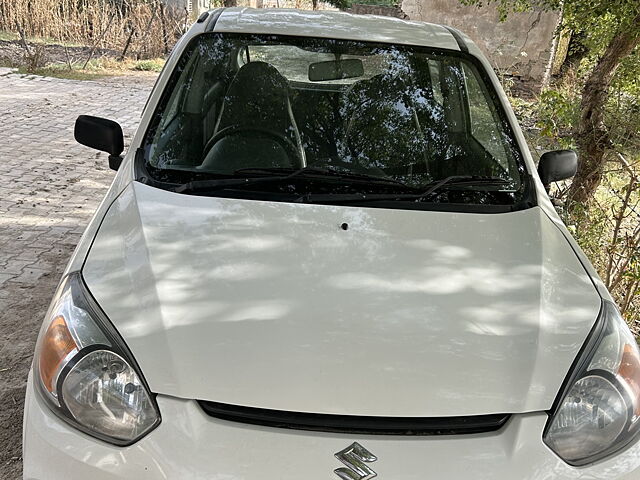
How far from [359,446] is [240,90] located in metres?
1.89

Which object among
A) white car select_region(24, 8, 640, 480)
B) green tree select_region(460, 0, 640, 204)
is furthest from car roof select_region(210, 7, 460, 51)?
green tree select_region(460, 0, 640, 204)

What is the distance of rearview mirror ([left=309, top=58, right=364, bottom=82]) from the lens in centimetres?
310

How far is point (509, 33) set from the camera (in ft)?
40.9

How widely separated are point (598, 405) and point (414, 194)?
41.1 inches

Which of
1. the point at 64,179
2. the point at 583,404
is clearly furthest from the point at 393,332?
the point at 64,179

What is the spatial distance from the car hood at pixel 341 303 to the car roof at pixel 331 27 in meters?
1.06

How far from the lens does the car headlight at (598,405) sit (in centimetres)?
174

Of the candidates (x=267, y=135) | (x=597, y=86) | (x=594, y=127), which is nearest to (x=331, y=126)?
(x=267, y=135)

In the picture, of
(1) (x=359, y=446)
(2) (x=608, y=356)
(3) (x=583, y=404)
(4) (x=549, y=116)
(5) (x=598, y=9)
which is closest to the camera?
(1) (x=359, y=446)

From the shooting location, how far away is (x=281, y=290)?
78.4 inches

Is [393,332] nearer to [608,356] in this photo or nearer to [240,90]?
[608,356]

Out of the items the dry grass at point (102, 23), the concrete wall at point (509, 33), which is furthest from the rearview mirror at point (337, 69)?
the dry grass at point (102, 23)

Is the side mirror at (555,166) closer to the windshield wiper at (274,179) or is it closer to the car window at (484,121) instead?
the car window at (484,121)

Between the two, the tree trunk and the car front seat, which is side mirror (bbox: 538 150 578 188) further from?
the tree trunk
